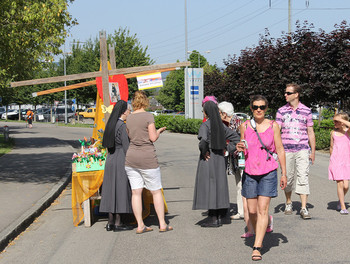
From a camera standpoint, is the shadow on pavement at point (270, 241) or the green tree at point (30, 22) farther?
the green tree at point (30, 22)

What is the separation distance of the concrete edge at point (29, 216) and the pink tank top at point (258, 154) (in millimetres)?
3136

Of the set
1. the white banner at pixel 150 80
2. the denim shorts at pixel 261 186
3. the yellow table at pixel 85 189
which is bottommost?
the yellow table at pixel 85 189

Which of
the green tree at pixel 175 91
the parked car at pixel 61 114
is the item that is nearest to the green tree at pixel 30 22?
the parked car at pixel 61 114

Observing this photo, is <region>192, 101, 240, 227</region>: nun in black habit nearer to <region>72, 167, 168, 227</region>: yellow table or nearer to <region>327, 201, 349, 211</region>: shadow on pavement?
<region>72, 167, 168, 227</region>: yellow table

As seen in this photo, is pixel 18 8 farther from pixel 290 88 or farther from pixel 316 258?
pixel 316 258

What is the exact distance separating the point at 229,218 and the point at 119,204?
1.71 meters

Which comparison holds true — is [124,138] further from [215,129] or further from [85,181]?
[215,129]

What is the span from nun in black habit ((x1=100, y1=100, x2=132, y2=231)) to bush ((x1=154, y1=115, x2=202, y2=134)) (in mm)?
23647

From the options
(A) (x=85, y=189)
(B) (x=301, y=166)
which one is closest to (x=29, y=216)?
(A) (x=85, y=189)

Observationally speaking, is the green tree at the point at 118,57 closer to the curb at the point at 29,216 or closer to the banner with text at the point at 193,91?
the banner with text at the point at 193,91

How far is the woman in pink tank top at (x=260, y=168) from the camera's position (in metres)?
5.56

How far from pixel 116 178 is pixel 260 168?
7.58ft

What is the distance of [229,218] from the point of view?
778 cm

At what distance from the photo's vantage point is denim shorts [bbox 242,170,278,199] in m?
5.57
